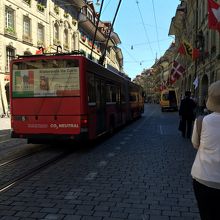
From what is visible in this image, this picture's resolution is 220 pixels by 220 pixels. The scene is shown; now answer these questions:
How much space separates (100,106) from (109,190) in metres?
6.56

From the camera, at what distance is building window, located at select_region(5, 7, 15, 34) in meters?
34.3

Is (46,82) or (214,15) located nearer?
(46,82)

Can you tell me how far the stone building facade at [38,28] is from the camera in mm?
33531

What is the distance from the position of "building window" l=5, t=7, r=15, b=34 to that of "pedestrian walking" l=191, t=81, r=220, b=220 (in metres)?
32.7

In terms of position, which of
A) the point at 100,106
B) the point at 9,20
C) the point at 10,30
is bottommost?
the point at 100,106

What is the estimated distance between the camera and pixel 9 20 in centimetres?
3506

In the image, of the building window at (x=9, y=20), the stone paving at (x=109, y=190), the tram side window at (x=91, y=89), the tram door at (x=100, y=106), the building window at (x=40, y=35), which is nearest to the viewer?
the stone paving at (x=109, y=190)

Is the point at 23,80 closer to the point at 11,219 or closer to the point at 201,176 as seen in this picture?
the point at 11,219

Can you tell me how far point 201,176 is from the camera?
10.4 feet

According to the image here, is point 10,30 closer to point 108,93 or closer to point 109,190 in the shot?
point 108,93

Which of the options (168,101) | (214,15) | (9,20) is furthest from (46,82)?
(168,101)

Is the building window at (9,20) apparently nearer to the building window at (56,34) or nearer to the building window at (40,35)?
the building window at (40,35)

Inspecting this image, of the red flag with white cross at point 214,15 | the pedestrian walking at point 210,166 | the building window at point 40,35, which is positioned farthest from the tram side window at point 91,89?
the building window at point 40,35

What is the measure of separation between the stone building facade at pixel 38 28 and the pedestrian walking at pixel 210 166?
64.1 ft
